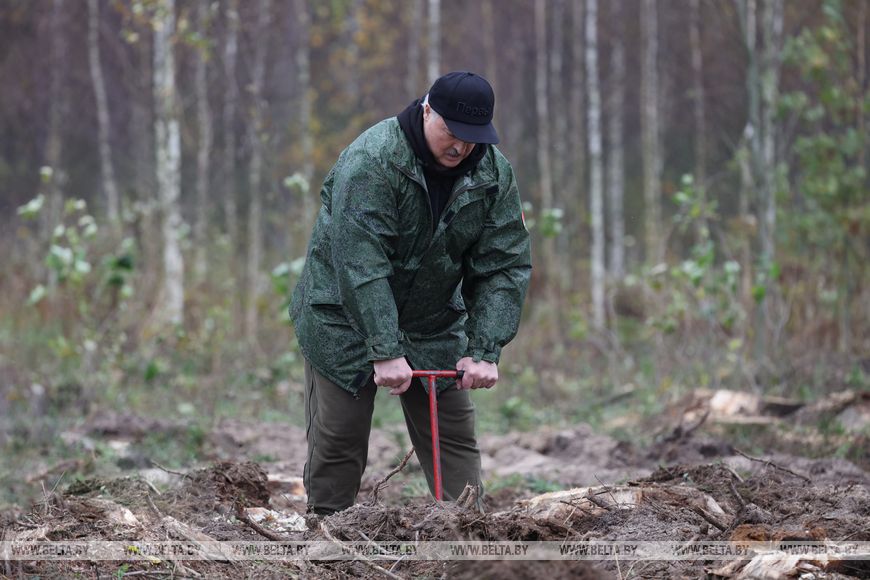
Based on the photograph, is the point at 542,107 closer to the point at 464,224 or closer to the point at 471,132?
the point at 464,224

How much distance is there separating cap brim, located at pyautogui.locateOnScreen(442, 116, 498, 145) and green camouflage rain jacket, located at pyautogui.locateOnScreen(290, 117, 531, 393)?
27 cm


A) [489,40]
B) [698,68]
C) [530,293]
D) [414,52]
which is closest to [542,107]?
[414,52]

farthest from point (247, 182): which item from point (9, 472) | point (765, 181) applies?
point (9, 472)

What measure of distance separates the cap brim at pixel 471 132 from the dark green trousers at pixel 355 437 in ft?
3.89

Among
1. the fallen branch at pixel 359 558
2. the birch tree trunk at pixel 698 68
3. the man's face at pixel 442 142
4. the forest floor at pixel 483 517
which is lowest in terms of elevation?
the forest floor at pixel 483 517

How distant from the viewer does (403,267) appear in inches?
175

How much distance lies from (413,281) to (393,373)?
0.48 m

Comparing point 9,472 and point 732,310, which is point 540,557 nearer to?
point 9,472

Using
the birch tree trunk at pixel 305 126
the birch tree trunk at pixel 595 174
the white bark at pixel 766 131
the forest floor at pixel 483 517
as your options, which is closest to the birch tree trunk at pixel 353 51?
the birch tree trunk at pixel 305 126

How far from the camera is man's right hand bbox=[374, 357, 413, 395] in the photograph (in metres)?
4.20

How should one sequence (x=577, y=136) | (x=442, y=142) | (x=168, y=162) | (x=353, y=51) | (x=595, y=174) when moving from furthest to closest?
(x=353, y=51), (x=577, y=136), (x=595, y=174), (x=168, y=162), (x=442, y=142)

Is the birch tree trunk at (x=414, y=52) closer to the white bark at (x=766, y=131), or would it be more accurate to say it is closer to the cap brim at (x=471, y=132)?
the white bark at (x=766, y=131)

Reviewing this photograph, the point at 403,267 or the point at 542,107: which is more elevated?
the point at 542,107

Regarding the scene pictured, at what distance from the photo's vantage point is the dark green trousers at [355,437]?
15.1 ft
